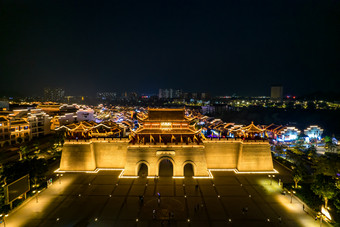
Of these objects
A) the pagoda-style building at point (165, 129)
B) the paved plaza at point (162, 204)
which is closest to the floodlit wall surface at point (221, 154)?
the pagoda-style building at point (165, 129)

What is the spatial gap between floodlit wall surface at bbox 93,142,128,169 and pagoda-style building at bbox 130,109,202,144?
1.98 metres

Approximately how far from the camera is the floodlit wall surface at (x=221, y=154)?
23625 mm

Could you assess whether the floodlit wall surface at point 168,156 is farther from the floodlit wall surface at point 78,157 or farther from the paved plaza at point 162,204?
the paved plaza at point 162,204

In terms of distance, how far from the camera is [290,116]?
84500 mm

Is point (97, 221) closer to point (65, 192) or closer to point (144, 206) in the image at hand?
point (144, 206)

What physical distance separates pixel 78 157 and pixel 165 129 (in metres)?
11.3

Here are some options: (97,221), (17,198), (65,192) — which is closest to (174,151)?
(97,221)

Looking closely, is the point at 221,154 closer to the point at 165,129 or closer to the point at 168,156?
the point at 168,156

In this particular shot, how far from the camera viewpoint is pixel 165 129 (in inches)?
926

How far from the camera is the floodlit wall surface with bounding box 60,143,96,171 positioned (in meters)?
22.9

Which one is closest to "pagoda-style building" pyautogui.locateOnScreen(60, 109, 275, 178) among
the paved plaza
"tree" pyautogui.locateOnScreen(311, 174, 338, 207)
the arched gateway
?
the arched gateway

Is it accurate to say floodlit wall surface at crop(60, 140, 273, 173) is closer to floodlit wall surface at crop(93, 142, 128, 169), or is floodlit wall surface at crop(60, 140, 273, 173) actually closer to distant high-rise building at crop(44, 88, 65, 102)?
floodlit wall surface at crop(93, 142, 128, 169)

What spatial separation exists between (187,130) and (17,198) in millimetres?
17761

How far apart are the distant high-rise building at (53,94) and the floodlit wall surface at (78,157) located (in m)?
148
